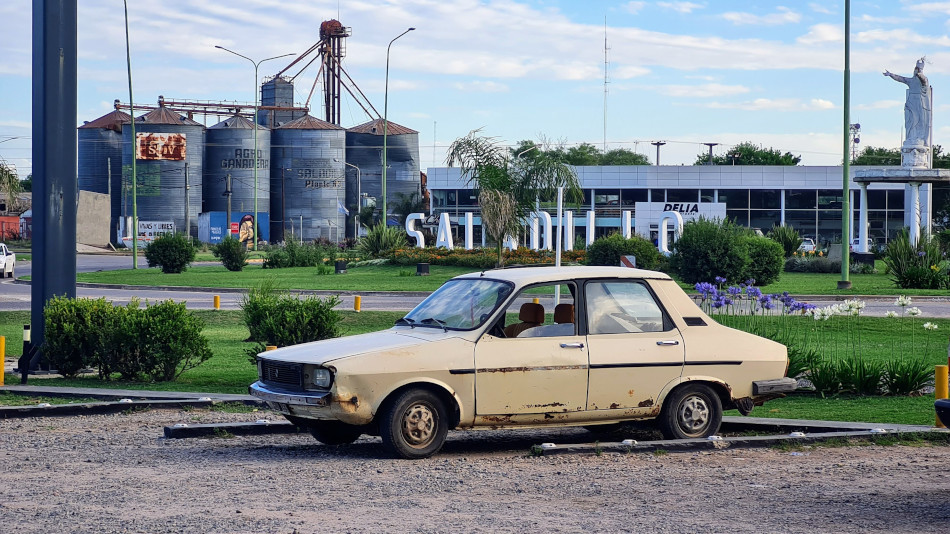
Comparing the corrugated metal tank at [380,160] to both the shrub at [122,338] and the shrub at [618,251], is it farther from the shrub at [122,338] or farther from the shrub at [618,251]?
the shrub at [122,338]

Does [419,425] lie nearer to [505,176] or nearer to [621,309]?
[621,309]

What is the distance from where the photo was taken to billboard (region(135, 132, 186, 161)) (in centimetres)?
9119

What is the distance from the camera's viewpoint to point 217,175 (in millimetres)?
96125

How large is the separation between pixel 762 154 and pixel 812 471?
376 feet

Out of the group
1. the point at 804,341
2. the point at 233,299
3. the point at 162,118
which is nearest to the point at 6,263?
the point at 233,299

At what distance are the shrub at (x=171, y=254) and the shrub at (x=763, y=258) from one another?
2218 cm

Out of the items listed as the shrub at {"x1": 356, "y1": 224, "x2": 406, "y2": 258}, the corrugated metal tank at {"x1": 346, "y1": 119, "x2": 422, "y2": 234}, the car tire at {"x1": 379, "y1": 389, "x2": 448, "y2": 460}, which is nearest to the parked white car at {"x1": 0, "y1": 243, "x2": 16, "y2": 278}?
the shrub at {"x1": 356, "y1": 224, "x2": 406, "y2": 258}

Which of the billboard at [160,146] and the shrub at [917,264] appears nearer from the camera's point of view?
the shrub at [917,264]

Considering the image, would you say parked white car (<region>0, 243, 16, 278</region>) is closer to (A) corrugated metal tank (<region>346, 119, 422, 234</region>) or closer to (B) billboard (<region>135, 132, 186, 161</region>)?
(B) billboard (<region>135, 132, 186, 161</region>)

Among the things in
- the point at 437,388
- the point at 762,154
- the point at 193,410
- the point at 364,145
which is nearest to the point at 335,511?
the point at 437,388

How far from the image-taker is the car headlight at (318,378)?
7.99 metres

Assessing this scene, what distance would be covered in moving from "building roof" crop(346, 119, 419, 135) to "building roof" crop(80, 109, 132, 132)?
809 inches

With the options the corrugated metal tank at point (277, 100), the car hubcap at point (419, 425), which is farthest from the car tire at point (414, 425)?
the corrugated metal tank at point (277, 100)

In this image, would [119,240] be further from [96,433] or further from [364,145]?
[96,433]
